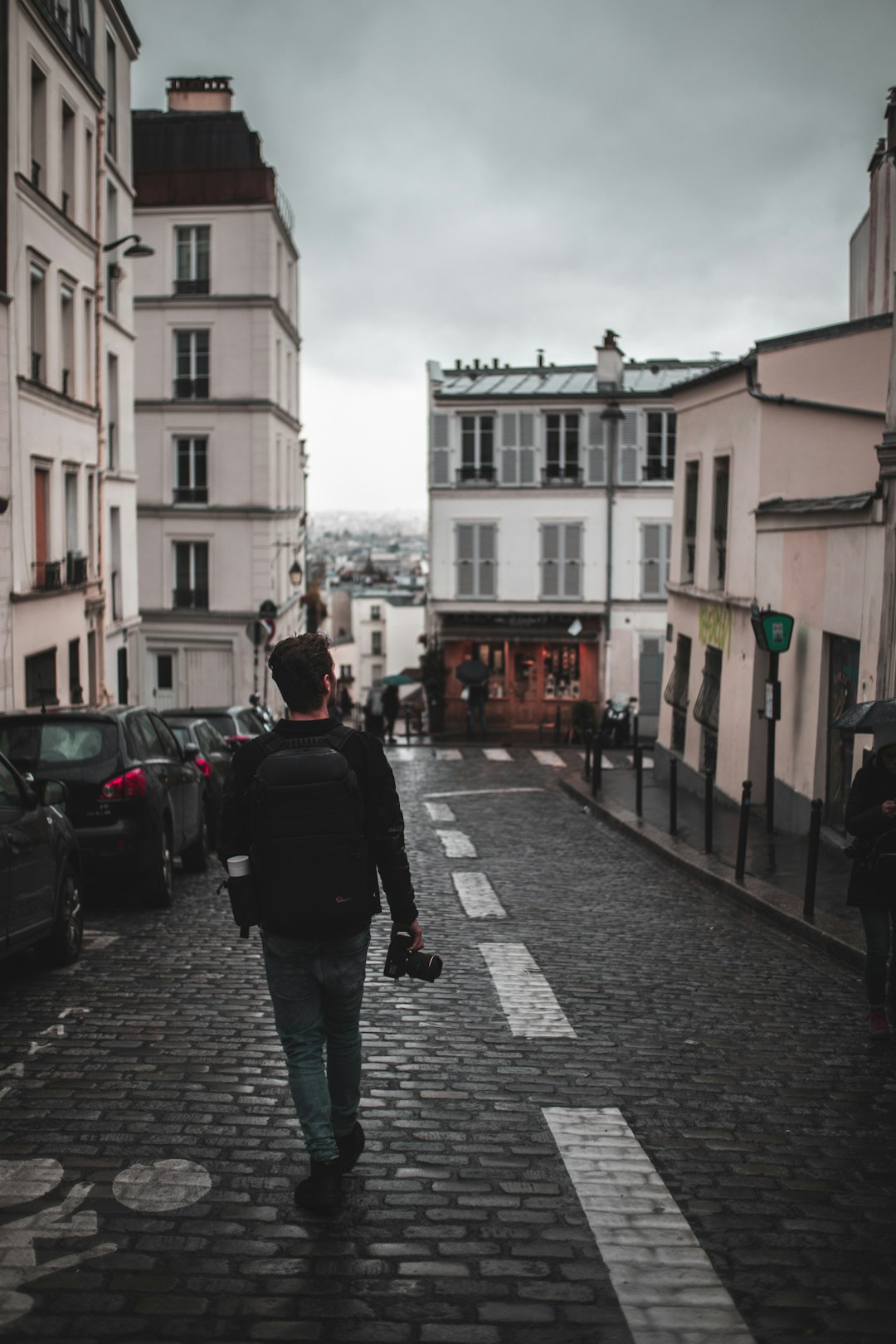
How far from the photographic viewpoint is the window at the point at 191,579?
41.4 m

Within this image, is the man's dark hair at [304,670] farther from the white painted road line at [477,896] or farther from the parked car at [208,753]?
the parked car at [208,753]

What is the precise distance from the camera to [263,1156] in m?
5.46

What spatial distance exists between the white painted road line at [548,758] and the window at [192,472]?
14.0m

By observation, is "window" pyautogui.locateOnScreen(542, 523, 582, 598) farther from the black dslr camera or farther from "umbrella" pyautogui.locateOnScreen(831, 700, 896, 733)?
the black dslr camera

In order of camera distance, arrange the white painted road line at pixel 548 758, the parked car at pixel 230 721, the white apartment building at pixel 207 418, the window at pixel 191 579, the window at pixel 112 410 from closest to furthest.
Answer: the parked car at pixel 230 721 < the white painted road line at pixel 548 758 < the window at pixel 112 410 < the white apartment building at pixel 207 418 < the window at pixel 191 579

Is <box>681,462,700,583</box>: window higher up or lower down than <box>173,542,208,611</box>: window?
higher up

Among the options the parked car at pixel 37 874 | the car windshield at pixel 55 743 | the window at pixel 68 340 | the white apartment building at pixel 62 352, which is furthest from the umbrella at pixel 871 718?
the window at pixel 68 340

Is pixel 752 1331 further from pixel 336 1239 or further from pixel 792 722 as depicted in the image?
pixel 792 722

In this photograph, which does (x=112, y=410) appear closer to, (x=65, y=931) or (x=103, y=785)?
(x=103, y=785)

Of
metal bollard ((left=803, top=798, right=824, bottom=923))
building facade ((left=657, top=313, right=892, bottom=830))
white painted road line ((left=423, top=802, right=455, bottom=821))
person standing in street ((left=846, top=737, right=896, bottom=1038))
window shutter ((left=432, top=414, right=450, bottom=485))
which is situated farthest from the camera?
window shutter ((left=432, top=414, right=450, bottom=485))

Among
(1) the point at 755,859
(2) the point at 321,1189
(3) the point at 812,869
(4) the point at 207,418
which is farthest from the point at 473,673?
(2) the point at 321,1189

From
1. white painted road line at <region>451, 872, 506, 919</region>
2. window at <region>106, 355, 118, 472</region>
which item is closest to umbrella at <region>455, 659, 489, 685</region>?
window at <region>106, 355, 118, 472</region>

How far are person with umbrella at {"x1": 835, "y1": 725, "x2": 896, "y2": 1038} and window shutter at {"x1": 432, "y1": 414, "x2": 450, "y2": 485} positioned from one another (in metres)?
37.3

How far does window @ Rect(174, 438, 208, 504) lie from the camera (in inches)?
1633
